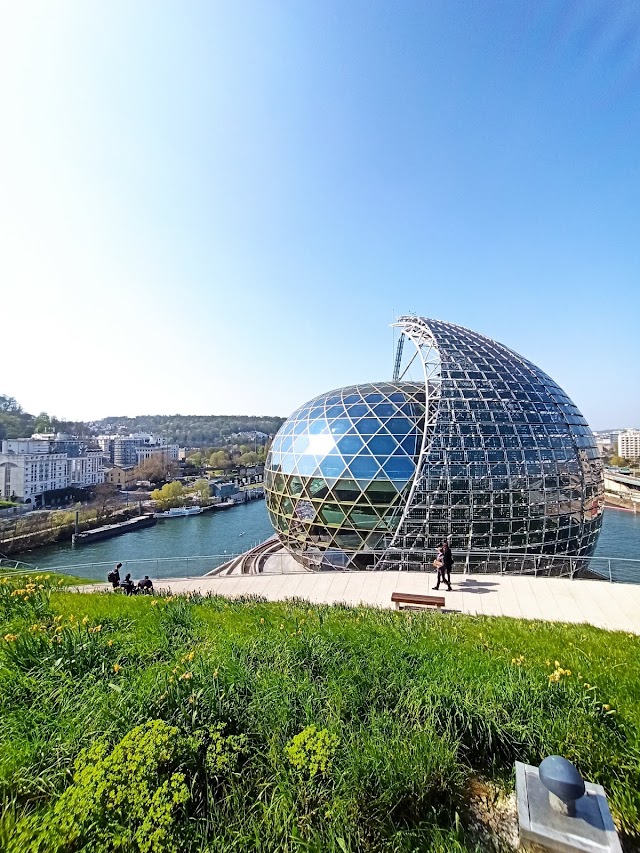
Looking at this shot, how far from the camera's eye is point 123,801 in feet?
10.1

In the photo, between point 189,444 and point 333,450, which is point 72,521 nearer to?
point 333,450

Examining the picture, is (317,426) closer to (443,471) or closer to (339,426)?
(339,426)

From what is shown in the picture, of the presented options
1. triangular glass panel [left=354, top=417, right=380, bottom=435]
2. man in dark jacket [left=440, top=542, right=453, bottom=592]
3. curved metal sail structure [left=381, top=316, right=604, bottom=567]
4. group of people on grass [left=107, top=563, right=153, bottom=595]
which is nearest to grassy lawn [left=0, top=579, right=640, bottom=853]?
man in dark jacket [left=440, top=542, right=453, bottom=592]

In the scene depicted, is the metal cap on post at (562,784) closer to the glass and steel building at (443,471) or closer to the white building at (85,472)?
the glass and steel building at (443,471)

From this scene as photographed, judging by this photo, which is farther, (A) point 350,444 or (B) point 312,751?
(A) point 350,444

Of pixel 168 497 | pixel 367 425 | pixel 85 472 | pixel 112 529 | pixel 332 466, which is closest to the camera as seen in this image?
pixel 332 466

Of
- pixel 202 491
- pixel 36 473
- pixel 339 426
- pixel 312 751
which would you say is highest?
pixel 339 426

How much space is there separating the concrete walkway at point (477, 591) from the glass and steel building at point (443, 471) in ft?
10.1

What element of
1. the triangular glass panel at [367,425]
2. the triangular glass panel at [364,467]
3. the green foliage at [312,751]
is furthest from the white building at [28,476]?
the green foliage at [312,751]

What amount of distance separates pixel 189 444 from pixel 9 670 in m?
195

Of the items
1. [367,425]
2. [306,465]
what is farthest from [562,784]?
[306,465]

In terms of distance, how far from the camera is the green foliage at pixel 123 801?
286cm

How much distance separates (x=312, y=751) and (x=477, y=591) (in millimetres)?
10443

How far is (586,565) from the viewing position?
54.2 feet
